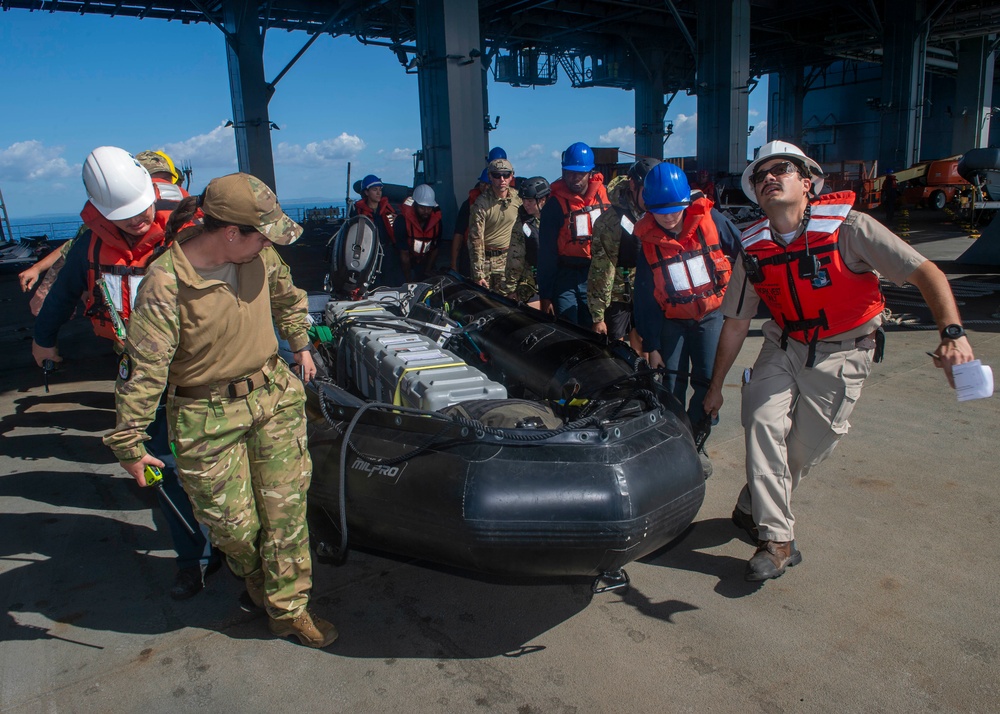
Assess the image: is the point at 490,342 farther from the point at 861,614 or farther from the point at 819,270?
the point at 861,614

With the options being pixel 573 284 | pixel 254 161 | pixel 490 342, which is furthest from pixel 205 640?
pixel 254 161

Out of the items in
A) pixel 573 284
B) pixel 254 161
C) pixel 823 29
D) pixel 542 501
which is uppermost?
pixel 823 29

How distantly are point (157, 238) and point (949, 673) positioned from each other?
3651mm

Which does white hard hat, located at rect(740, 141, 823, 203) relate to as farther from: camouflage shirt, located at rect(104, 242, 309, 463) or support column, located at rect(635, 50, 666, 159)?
support column, located at rect(635, 50, 666, 159)

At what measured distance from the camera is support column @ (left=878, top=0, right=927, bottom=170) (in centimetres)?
2408

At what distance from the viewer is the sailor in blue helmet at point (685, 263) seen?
145 inches

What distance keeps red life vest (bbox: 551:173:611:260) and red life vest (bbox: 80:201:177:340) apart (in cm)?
287

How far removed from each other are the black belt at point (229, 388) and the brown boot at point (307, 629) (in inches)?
34.3

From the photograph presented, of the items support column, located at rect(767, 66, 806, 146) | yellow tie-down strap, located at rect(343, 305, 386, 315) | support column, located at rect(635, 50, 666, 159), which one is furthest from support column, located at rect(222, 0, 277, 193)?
support column, located at rect(767, 66, 806, 146)

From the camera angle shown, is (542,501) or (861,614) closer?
(542,501)

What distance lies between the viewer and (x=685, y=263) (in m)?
3.78

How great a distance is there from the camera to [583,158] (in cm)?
512

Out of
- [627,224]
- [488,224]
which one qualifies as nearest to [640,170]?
[627,224]

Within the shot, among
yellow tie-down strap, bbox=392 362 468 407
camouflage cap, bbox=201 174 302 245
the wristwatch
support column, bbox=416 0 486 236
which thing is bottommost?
yellow tie-down strap, bbox=392 362 468 407
